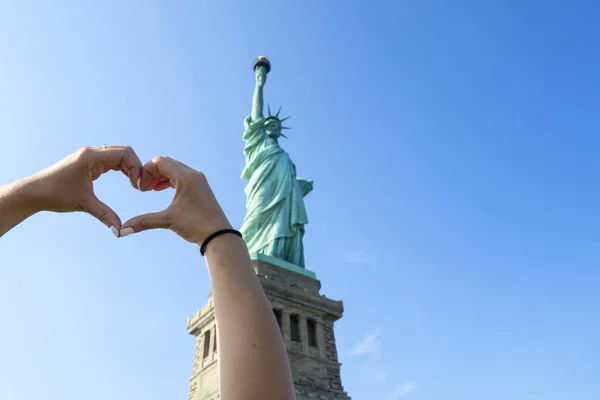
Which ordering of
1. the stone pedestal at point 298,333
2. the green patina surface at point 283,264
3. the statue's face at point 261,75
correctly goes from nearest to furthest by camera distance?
1. the stone pedestal at point 298,333
2. the green patina surface at point 283,264
3. the statue's face at point 261,75

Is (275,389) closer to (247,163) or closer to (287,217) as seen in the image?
(287,217)

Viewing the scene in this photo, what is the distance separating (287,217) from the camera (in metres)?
23.8

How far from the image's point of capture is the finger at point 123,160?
1.82m

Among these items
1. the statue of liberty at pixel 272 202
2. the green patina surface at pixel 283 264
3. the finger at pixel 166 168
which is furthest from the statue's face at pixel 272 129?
the finger at pixel 166 168

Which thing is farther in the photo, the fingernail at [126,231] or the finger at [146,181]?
the finger at [146,181]

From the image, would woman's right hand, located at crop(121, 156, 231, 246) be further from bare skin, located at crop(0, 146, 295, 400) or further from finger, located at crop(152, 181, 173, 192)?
finger, located at crop(152, 181, 173, 192)

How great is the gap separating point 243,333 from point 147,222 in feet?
1.90

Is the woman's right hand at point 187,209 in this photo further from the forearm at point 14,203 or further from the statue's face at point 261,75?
the statue's face at point 261,75

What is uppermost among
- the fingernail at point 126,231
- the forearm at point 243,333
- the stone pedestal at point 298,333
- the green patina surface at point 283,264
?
the green patina surface at point 283,264

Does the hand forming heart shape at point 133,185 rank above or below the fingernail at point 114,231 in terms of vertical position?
above

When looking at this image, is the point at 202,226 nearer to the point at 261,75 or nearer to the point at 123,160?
the point at 123,160

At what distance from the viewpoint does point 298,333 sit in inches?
792

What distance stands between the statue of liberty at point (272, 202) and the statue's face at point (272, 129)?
262 mm

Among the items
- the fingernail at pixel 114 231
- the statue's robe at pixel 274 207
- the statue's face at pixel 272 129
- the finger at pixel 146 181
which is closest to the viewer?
the fingernail at pixel 114 231
